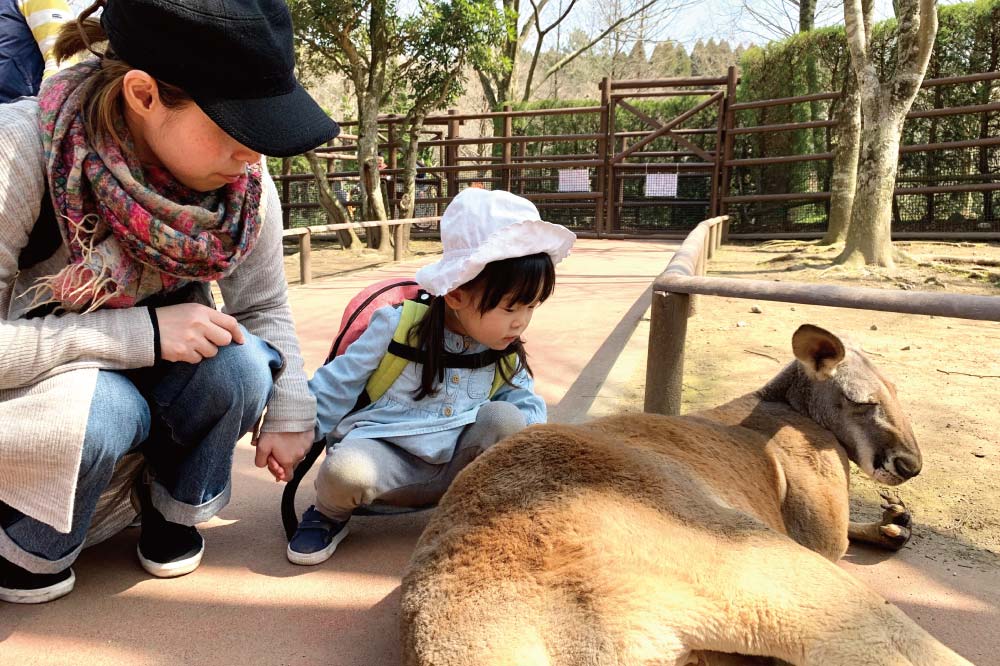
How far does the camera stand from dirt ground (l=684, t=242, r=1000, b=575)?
91.8 inches

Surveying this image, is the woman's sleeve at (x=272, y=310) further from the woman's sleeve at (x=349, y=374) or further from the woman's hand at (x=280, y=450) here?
the woman's sleeve at (x=349, y=374)

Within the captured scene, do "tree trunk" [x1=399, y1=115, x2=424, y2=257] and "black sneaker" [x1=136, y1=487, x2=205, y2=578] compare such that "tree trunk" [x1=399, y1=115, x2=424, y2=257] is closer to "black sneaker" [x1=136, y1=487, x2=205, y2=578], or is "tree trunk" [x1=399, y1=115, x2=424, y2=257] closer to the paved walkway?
the paved walkway

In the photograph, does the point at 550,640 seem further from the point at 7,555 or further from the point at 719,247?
the point at 719,247

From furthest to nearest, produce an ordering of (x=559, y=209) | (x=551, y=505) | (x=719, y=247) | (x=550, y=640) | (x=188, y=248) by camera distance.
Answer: (x=559, y=209) → (x=719, y=247) → (x=188, y=248) → (x=551, y=505) → (x=550, y=640)

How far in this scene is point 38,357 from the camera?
1.53m

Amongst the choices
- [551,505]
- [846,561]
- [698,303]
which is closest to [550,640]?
[551,505]

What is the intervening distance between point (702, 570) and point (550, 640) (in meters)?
0.29

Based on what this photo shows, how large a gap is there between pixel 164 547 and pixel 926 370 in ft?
12.4

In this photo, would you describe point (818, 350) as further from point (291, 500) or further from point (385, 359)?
point (291, 500)

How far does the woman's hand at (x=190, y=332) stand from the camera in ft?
5.45

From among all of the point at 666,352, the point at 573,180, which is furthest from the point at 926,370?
the point at 573,180

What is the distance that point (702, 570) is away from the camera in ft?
4.22

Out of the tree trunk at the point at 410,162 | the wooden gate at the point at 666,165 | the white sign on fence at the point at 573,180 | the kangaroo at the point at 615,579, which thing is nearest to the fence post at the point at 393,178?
the tree trunk at the point at 410,162

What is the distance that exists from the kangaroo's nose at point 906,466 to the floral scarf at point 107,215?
6.06 ft
